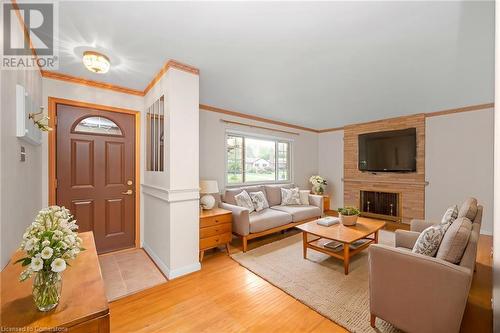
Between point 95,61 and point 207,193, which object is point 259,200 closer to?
point 207,193

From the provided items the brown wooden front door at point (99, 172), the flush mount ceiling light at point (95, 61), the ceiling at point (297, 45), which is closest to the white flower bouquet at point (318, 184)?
the ceiling at point (297, 45)

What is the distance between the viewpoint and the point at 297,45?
6.84 ft

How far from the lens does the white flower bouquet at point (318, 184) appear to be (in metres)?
5.64

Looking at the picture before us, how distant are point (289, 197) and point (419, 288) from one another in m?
3.03

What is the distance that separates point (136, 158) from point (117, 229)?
3.50 feet

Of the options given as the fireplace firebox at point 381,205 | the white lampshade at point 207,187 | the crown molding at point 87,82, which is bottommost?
the fireplace firebox at point 381,205

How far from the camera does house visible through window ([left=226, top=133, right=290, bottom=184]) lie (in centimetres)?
446

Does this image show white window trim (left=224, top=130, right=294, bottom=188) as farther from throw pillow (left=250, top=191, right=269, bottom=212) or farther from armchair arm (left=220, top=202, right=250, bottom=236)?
armchair arm (left=220, top=202, right=250, bottom=236)

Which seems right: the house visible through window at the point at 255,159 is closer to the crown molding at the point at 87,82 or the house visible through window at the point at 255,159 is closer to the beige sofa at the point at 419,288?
the crown molding at the point at 87,82

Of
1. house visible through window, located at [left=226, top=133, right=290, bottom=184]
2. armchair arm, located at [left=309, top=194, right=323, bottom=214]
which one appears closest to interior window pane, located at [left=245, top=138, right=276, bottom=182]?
house visible through window, located at [left=226, top=133, right=290, bottom=184]

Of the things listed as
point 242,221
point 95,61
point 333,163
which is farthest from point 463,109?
point 95,61

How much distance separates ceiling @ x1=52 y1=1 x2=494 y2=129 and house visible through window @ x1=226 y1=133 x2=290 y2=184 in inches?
50.6

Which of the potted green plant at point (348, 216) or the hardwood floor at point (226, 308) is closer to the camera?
the hardwood floor at point (226, 308)

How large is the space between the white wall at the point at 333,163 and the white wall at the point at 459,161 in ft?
6.00
